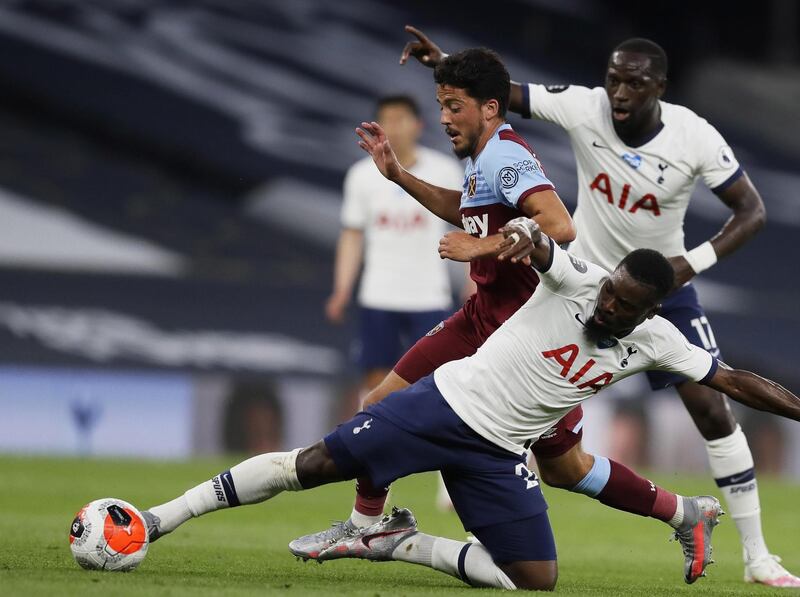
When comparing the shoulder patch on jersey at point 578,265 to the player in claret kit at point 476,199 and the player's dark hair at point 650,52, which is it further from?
the player's dark hair at point 650,52

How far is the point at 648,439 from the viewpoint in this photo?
12734mm

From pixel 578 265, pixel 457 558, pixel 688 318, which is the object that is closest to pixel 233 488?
pixel 457 558

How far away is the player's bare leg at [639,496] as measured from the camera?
5.59 m

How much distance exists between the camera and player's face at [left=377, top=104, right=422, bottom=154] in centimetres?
867

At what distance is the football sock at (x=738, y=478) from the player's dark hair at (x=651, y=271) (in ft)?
5.86

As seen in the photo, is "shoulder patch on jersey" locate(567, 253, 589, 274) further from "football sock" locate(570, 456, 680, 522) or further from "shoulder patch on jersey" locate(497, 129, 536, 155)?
"football sock" locate(570, 456, 680, 522)

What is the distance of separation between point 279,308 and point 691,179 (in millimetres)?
8481

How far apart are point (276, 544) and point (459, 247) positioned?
8.50ft

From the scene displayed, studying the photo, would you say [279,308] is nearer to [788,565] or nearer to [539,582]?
[788,565]

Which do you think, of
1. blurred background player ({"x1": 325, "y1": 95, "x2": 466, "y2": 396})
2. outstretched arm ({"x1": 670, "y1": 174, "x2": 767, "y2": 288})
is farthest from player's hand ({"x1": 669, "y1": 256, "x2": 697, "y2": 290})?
blurred background player ({"x1": 325, "y1": 95, "x2": 466, "y2": 396})

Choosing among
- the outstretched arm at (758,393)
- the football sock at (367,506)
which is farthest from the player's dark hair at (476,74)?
the football sock at (367,506)

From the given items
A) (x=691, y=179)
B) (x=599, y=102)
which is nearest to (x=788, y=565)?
(x=691, y=179)

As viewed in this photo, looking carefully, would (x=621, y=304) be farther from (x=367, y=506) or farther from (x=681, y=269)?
(x=367, y=506)

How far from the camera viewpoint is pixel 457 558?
17.3ft
